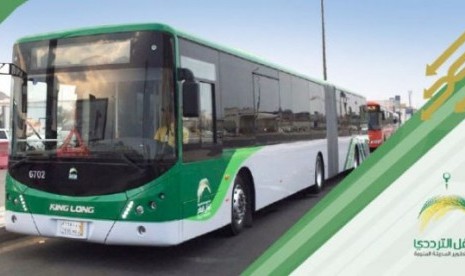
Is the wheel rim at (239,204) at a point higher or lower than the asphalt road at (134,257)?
higher

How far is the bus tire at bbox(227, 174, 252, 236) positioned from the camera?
826 cm

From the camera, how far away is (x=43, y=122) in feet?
22.9

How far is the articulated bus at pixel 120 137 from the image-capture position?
21.0 ft

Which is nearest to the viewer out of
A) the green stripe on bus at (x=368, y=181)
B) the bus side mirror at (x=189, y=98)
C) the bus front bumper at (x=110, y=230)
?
the green stripe on bus at (x=368, y=181)

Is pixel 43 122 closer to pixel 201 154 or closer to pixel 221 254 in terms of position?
pixel 201 154

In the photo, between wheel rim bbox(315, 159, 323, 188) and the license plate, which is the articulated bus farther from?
wheel rim bbox(315, 159, 323, 188)

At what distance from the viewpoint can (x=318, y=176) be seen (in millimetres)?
13938

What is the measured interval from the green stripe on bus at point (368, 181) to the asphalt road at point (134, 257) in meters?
4.00

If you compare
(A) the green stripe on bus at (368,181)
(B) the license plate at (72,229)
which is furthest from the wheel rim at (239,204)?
(A) the green stripe on bus at (368,181)

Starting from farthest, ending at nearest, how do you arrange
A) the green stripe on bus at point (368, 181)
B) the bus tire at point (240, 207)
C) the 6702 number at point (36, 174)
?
1. the bus tire at point (240, 207)
2. the 6702 number at point (36, 174)
3. the green stripe on bus at point (368, 181)

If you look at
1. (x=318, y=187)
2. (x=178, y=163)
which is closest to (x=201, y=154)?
(x=178, y=163)

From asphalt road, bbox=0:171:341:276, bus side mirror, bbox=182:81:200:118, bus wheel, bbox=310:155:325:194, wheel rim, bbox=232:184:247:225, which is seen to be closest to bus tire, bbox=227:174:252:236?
wheel rim, bbox=232:184:247:225

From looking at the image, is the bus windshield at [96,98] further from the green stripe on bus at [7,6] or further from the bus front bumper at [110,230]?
the green stripe on bus at [7,6]

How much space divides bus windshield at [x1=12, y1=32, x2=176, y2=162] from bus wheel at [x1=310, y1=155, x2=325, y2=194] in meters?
7.85
